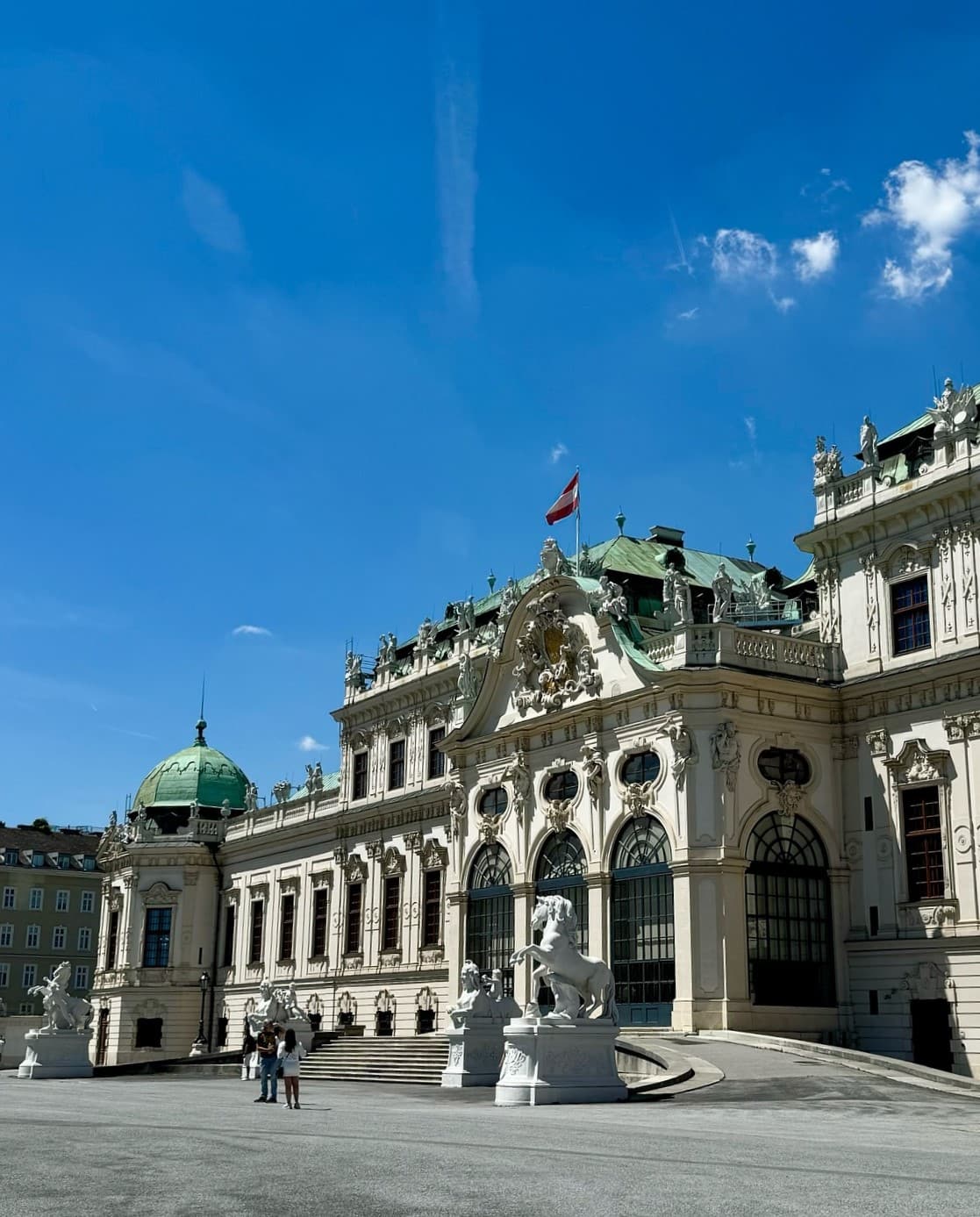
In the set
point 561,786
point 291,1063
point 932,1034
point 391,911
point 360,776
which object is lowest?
point 291,1063

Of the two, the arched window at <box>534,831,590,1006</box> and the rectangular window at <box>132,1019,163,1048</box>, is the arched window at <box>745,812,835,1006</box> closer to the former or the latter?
the arched window at <box>534,831,590,1006</box>

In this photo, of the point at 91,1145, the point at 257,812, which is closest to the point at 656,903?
the point at 91,1145

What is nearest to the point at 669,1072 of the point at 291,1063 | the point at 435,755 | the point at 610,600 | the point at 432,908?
the point at 291,1063

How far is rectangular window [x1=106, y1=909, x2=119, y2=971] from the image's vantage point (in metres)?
75.1

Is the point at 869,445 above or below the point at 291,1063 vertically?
above

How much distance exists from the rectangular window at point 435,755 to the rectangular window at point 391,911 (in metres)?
4.69

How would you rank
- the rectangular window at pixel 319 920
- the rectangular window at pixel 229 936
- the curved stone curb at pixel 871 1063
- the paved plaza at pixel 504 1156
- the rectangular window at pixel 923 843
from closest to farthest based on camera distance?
the paved plaza at pixel 504 1156, the curved stone curb at pixel 871 1063, the rectangular window at pixel 923 843, the rectangular window at pixel 319 920, the rectangular window at pixel 229 936

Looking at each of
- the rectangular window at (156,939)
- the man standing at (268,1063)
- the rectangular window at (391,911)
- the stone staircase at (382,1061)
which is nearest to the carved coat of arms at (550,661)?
the stone staircase at (382,1061)

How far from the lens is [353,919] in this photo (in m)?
61.8

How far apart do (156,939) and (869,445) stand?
4606cm

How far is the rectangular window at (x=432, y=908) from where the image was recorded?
2206 inches

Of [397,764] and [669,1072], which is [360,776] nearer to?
[397,764]

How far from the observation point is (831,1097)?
26375 mm

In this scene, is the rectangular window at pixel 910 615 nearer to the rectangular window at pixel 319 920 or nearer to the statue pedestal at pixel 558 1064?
the statue pedestal at pixel 558 1064
